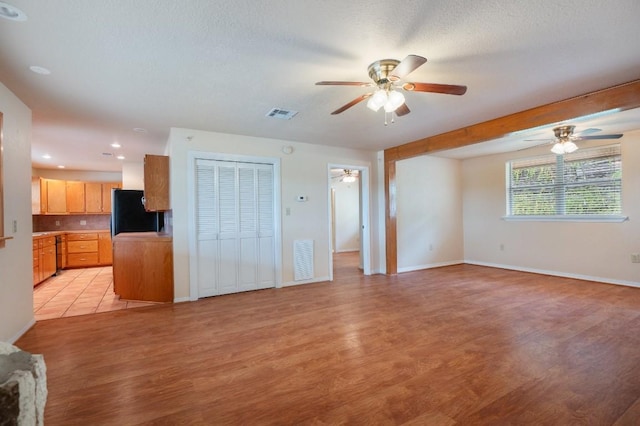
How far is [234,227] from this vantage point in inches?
178

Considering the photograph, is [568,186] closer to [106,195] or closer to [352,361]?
[352,361]

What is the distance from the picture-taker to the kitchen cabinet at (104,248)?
682cm

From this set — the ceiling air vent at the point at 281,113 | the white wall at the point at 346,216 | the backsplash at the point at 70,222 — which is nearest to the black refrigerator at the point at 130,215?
the backsplash at the point at 70,222

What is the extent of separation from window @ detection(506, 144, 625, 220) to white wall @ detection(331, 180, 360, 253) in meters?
4.19

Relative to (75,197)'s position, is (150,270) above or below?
below

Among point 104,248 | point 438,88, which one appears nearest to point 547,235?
point 438,88

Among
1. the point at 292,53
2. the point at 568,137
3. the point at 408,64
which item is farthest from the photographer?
the point at 568,137

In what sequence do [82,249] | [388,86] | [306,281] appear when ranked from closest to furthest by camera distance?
[388,86], [306,281], [82,249]

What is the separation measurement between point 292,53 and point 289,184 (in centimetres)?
281

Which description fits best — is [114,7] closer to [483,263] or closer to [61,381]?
[61,381]

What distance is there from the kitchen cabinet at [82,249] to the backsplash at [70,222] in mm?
868

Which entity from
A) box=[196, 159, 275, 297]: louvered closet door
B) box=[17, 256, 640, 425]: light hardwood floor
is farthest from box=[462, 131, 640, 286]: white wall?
box=[196, 159, 275, 297]: louvered closet door

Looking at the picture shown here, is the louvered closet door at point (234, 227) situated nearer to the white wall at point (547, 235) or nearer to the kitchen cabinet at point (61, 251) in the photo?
the kitchen cabinet at point (61, 251)

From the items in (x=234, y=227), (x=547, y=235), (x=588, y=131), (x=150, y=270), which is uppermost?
(x=588, y=131)
